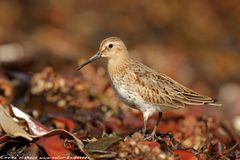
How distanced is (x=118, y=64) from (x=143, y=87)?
408 mm

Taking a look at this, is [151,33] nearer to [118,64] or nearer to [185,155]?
[118,64]

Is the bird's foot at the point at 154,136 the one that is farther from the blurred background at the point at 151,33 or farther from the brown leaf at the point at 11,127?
the blurred background at the point at 151,33

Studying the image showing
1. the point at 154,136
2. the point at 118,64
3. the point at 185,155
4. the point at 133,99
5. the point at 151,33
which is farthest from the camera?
the point at 151,33

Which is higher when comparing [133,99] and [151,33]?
[151,33]

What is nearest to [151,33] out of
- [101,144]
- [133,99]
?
[133,99]

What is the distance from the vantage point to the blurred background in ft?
36.3

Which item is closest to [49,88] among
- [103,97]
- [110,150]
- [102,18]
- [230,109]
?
[103,97]

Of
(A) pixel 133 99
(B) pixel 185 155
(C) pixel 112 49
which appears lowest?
(B) pixel 185 155

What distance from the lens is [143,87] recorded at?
20.7 ft

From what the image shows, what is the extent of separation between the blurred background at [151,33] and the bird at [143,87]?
352 centimetres

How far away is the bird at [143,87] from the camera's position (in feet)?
20.5

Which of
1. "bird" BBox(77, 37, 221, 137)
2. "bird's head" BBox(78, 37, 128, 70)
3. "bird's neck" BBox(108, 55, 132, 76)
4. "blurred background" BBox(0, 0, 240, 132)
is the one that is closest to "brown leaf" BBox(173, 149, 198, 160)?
"bird" BBox(77, 37, 221, 137)

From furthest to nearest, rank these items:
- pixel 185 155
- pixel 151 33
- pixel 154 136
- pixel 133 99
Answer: pixel 151 33 < pixel 133 99 < pixel 154 136 < pixel 185 155

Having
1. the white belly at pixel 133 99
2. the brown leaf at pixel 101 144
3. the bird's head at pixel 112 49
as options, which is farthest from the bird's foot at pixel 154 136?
the bird's head at pixel 112 49
